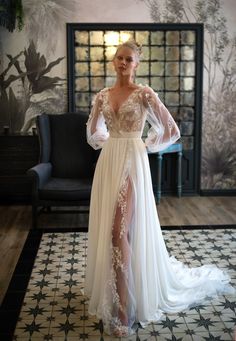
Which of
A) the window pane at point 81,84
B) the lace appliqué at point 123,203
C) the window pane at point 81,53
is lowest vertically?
the lace appliqué at point 123,203

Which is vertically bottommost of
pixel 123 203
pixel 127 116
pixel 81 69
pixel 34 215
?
pixel 34 215

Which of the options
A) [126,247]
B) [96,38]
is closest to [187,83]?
[96,38]

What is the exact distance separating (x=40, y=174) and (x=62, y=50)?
1.79 metres

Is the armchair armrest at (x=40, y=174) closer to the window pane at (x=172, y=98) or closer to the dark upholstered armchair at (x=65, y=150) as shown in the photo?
the dark upholstered armchair at (x=65, y=150)

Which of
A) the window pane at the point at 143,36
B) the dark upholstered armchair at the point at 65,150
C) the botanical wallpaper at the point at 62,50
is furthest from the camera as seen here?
the window pane at the point at 143,36

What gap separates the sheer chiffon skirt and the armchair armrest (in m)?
1.68

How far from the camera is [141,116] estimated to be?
8.43 feet

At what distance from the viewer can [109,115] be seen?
2574 millimetres

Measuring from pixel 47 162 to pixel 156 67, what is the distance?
1.83 metres

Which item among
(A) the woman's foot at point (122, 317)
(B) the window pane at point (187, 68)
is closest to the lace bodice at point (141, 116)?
(A) the woman's foot at point (122, 317)

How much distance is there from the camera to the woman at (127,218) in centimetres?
247

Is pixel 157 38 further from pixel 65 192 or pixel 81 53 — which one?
pixel 65 192

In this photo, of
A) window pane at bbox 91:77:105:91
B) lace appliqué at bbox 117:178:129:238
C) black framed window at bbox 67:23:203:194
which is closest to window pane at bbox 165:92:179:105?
black framed window at bbox 67:23:203:194

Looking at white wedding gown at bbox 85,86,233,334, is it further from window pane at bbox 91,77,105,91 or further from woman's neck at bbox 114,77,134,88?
window pane at bbox 91,77,105,91
